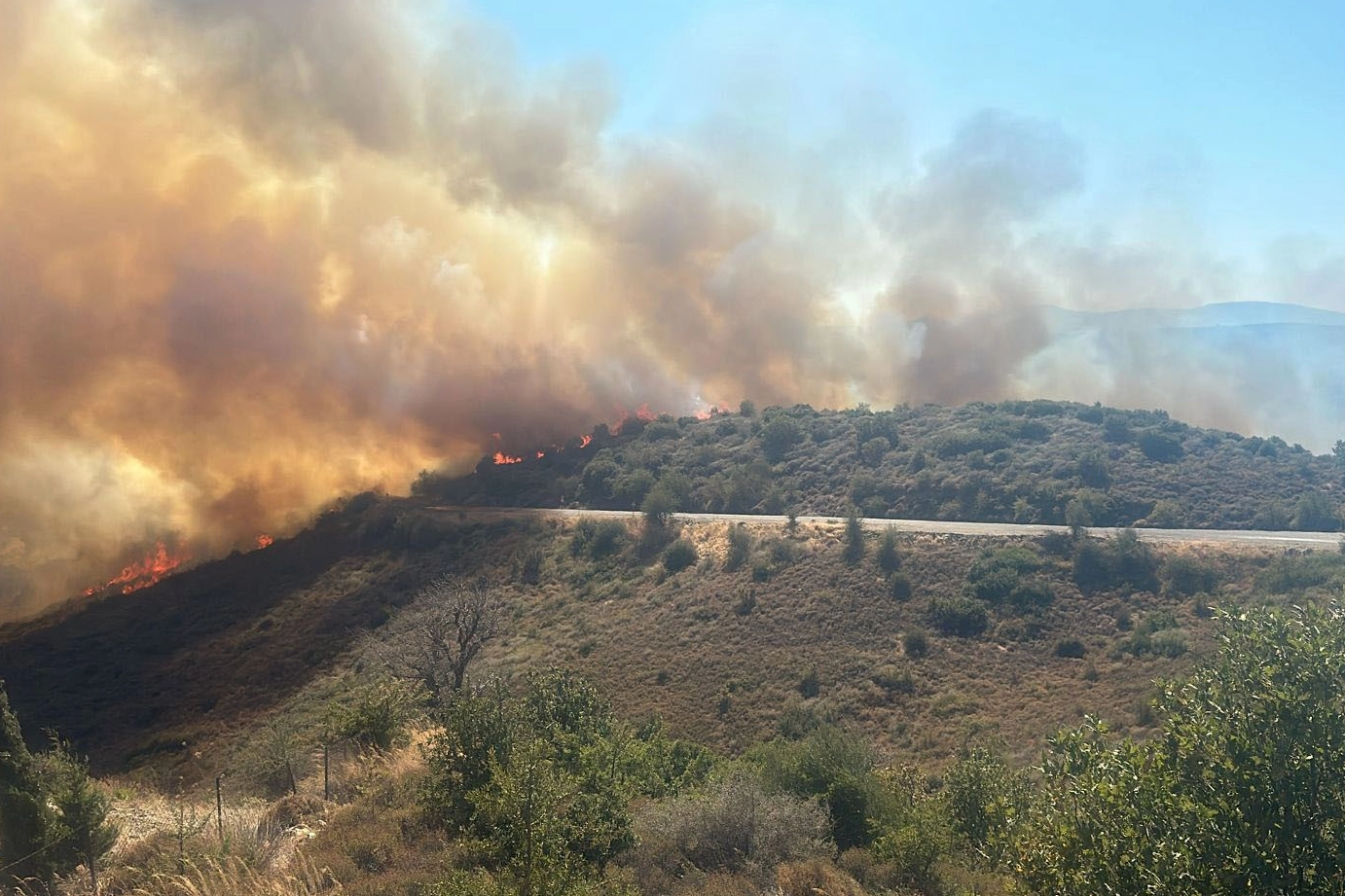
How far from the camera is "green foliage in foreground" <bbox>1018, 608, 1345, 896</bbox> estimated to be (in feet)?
29.3

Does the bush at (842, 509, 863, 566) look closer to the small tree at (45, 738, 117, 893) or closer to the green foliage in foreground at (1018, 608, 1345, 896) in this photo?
the green foliage in foreground at (1018, 608, 1345, 896)

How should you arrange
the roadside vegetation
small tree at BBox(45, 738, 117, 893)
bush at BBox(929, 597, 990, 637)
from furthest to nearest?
bush at BBox(929, 597, 990, 637) → small tree at BBox(45, 738, 117, 893) → the roadside vegetation

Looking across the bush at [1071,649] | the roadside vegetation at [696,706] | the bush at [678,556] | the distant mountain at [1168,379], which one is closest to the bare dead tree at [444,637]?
the roadside vegetation at [696,706]

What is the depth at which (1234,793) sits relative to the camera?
9.43m

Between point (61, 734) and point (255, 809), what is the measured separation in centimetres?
2941

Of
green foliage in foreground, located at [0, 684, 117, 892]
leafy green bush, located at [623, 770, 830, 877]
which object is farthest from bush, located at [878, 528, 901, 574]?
green foliage in foreground, located at [0, 684, 117, 892]

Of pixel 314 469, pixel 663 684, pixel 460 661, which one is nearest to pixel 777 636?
pixel 663 684

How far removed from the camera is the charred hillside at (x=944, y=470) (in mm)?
60906

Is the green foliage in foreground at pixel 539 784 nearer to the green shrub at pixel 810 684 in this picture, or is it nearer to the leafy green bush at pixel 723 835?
the leafy green bush at pixel 723 835

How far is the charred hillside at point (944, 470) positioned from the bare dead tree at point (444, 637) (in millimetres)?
20267

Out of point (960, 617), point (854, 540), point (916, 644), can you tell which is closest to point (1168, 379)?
point (854, 540)

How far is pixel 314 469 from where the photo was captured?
62.5m

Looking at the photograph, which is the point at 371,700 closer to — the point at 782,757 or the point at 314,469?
the point at 782,757

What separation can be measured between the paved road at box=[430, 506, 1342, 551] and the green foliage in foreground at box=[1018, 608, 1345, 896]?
1926 inches
